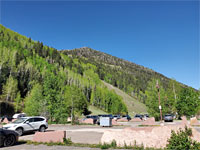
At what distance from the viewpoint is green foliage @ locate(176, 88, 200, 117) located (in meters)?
40.8

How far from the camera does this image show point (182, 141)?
7.49 metres

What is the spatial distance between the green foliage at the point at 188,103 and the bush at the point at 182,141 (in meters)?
38.4

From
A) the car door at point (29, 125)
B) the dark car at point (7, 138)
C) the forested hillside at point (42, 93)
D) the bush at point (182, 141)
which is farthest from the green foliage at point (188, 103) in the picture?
the dark car at point (7, 138)

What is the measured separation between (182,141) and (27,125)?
14.0 m

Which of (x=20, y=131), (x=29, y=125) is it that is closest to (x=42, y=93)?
(x=29, y=125)

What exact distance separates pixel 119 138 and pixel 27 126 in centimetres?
1070

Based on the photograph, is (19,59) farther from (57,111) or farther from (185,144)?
(185,144)

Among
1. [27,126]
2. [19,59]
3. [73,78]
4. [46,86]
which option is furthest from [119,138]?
[73,78]

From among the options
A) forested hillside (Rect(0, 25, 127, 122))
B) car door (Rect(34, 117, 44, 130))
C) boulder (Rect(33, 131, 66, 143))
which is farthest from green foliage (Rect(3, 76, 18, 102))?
boulder (Rect(33, 131, 66, 143))

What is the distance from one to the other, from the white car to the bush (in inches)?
521

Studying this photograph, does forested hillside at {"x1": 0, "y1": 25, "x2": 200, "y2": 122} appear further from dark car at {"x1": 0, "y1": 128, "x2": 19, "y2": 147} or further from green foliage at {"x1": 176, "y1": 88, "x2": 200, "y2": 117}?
dark car at {"x1": 0, "y1": 128, "x2": 19, "y2": 147}

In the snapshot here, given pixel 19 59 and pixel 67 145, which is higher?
pixel 19 59

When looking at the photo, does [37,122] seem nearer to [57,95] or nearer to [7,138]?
[7,138]

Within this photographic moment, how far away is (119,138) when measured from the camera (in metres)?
9.14
